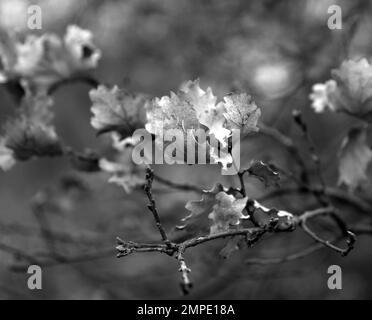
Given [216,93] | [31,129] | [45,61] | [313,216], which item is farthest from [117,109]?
[216,93]

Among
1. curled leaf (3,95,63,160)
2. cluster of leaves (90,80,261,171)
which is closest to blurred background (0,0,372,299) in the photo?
curled leaf (3,95,63,160)

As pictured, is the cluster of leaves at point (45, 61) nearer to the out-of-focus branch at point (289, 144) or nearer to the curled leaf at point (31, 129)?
the curled leaf at point (31, 129)

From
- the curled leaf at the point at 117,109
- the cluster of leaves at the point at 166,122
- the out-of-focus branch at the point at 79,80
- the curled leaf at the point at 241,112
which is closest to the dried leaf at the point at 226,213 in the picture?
the cluster of leaves at the point at 166,122

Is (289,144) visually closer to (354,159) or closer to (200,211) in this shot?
(354,159)

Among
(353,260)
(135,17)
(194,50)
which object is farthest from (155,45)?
(353,260)

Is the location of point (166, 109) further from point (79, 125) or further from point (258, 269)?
point (79, 125)

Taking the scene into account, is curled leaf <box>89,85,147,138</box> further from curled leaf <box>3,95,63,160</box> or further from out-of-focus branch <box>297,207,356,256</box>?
out-of-focus branch <box>297,207,356,256</box>
